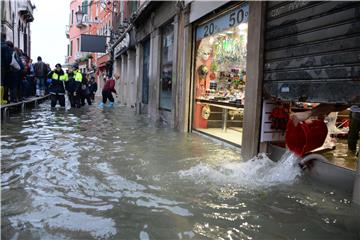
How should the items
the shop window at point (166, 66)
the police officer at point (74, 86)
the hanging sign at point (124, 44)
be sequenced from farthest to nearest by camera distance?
the hanging sign at point (124, 44) < the police officer at point (74, 86) < the shop window at point (166, 66)

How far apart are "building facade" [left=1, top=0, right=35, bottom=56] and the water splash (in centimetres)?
1933

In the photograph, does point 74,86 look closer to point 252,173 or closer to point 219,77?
point 219,77

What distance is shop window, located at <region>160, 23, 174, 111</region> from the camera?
12092mm

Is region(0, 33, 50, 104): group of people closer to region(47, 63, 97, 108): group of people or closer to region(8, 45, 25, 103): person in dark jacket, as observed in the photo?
region(8, 45, 25, 103): person in dark jacket

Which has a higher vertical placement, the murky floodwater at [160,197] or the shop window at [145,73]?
the shop window at [145,73]

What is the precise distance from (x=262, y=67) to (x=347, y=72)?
182 centimetres

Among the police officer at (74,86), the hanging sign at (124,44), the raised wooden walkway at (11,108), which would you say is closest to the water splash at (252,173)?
the raised wooden walkway at (11,108)

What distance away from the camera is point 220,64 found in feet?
33.2

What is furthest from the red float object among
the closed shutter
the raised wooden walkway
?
the raised wooden walkway

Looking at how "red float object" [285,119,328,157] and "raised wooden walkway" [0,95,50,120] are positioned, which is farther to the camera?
"raised wooden walkway" [0,95,50,120]

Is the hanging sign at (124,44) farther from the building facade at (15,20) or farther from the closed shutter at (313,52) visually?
the closed shutter at (313,52)

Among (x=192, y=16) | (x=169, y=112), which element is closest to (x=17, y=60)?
(x=169, y=112)

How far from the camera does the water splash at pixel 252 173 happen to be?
→ 195 inches

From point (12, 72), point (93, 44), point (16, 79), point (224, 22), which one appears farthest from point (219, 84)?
point (93, 44)
